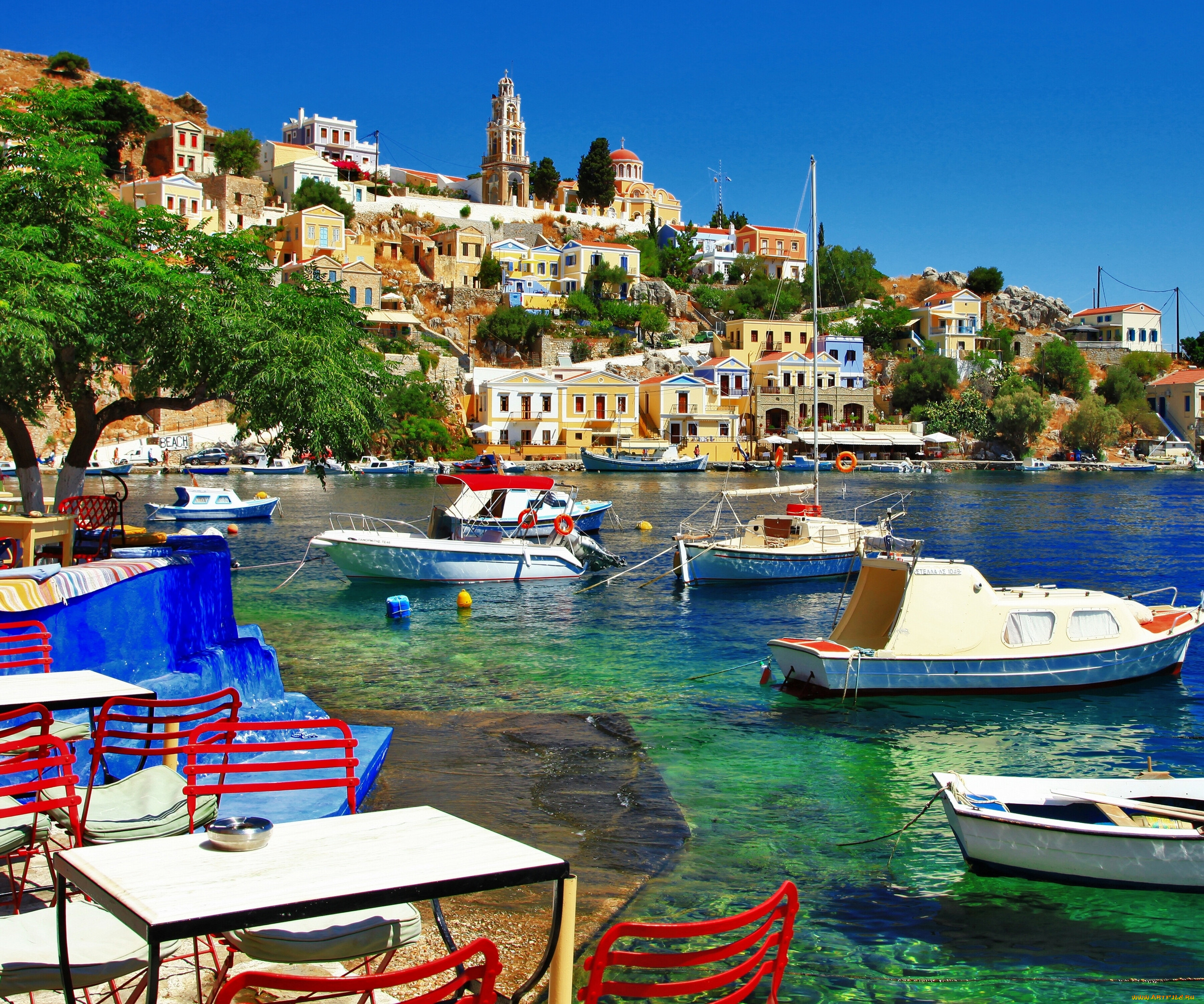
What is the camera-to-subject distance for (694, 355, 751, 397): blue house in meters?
97.2

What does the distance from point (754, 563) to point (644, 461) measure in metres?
55.5

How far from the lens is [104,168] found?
14000 mm

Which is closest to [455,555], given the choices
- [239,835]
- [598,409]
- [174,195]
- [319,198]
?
[239,835]

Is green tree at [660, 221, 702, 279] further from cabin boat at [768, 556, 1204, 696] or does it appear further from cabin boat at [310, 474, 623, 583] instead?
cabin boat at [768, 556, 1204, 696]

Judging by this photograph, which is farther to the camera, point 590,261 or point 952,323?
point 952,323

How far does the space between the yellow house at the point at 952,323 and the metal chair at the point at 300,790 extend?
11101 cm

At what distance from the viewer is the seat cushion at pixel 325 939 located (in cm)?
376

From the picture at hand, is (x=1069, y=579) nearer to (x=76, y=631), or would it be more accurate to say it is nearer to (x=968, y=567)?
(x=968, y=567)

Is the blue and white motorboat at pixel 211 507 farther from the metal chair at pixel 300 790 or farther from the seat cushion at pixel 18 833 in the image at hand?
the seat cushion at pixel 18 833

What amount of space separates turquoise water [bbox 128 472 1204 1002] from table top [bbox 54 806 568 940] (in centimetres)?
442

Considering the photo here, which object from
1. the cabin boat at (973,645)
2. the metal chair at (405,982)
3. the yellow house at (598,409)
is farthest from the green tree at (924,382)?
the metal chair at (405,982)

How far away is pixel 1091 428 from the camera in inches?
3981

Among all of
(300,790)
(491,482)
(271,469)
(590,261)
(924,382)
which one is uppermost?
(590,261)

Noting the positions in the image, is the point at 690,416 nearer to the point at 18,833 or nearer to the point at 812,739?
the point at 812,739
